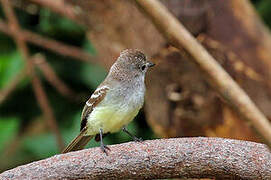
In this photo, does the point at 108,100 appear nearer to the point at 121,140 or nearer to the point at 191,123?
the point at 191,123

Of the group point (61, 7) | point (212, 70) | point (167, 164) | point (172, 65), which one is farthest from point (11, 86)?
point (212, 70)

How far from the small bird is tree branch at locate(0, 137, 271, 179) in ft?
2.87

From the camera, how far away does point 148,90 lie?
4609mm

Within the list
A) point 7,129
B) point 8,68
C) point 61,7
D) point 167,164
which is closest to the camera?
point 167,164

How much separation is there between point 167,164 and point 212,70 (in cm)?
75

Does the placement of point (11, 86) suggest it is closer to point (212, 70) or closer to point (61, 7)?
point (61, 7)

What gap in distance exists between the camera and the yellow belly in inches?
132

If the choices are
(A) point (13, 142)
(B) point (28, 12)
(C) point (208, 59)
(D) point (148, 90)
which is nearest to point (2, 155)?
(A) point (13, 142)

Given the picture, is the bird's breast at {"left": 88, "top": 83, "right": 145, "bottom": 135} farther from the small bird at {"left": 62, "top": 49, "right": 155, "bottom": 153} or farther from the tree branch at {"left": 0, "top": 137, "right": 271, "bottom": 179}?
the tree branch at {"left": 0, "top": 137, "right": 271, "bottom": 179}

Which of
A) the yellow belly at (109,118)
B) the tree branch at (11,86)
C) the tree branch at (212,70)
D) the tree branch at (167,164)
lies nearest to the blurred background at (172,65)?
the tree branch at (11,86)

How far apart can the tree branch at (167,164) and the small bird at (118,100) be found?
87cm

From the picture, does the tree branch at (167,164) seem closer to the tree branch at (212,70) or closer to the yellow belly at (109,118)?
the tree branch at (212,70)

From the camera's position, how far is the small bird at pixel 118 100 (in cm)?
339

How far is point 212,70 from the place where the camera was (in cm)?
179
